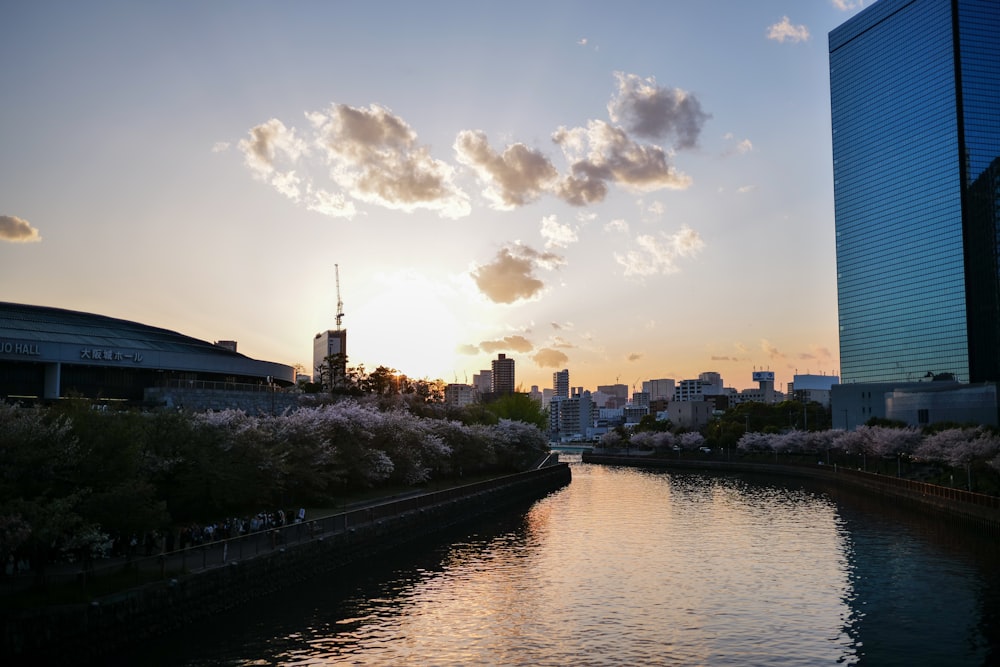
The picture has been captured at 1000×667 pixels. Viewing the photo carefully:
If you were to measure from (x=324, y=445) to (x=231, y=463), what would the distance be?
1360 cm

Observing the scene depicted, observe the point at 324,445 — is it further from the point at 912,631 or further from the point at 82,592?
the point at 912,631

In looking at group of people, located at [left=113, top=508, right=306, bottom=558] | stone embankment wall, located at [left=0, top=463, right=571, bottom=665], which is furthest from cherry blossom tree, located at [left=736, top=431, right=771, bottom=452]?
group of people, located at [left=113, top=508, right=306, bottom=558]

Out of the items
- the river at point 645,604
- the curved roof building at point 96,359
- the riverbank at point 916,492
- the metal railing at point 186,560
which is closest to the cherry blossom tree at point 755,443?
the riverbank at point 916,492

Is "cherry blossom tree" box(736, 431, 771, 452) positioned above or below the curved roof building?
below

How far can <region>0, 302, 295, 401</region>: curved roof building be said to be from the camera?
271ft

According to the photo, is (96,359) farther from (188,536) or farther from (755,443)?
(755,443)

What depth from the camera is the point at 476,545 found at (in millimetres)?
69938

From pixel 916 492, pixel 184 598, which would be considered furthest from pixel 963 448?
pixel 184 598

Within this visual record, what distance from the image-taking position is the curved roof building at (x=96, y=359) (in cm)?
8262

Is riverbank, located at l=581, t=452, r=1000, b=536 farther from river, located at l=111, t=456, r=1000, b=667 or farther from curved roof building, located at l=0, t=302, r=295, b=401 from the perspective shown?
curved roof building, located at l=0, t=302, r=295, b=401

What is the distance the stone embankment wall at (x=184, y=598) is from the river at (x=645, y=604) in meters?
1.00

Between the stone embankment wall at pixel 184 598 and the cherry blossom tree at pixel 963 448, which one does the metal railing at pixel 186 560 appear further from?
the cherry blossom tree at pixel 963 448

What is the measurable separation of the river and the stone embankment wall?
100cm

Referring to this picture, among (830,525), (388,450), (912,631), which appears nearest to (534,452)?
(388,450)
